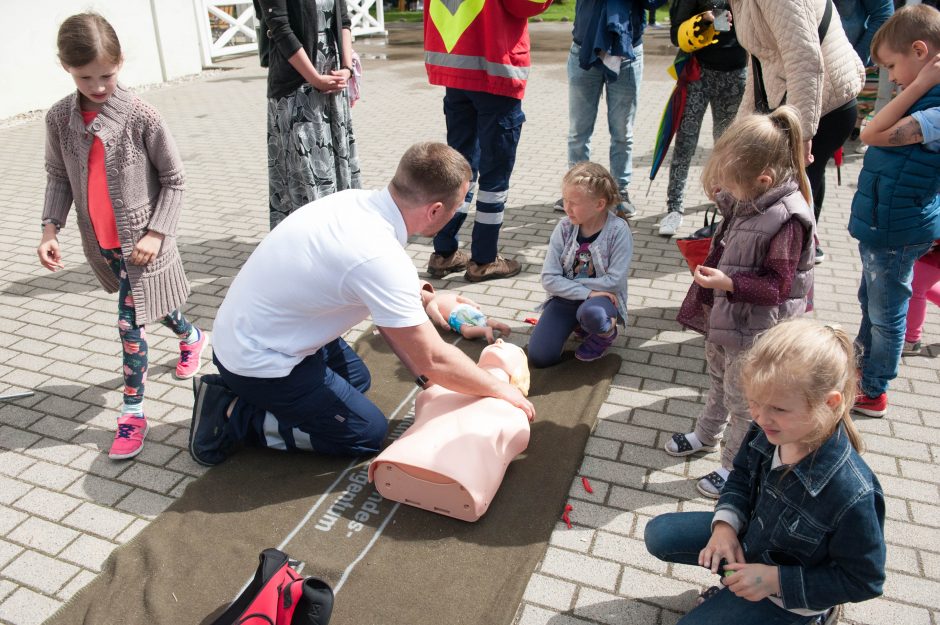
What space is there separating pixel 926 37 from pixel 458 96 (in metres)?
2.69

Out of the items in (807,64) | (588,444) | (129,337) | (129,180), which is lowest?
(588,444)

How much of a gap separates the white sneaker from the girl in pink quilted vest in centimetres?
282

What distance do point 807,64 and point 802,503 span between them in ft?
8.38

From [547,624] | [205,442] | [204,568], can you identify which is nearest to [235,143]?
[205,442]

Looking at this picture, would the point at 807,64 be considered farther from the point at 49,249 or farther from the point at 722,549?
the point at 49,249

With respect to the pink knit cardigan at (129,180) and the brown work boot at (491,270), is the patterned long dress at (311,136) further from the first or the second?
the pink knit cardigan at (129,180)

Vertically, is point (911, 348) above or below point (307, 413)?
below

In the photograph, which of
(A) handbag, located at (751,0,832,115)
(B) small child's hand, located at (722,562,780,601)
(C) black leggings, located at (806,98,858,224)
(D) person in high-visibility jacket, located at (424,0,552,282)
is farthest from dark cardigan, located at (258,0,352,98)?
(B) small child's hand, located at (722,562,780,601)

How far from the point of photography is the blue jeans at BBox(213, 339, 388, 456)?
3131 millimetres

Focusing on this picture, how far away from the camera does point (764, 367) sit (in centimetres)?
201

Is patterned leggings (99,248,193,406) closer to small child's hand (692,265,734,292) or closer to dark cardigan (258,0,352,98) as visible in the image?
dark cardigan (258,0,352,98)

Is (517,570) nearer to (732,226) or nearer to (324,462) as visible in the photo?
(324,462)

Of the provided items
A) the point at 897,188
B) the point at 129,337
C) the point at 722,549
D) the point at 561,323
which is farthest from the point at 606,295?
the point at 129,337

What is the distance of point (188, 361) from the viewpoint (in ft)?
13.2
